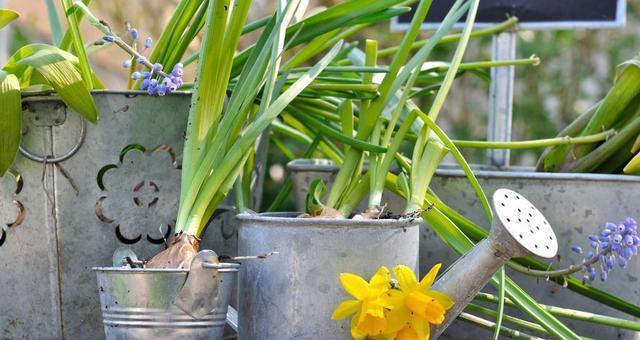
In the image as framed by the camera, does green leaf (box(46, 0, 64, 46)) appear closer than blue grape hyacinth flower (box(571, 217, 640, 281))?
No

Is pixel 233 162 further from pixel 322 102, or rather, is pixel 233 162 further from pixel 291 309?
pixel 322 102

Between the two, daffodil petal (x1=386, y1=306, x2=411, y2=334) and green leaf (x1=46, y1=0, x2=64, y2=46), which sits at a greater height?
green leaf (x1=46, y1=0, x2=64, y2=46)

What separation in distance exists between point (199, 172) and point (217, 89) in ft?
0.31

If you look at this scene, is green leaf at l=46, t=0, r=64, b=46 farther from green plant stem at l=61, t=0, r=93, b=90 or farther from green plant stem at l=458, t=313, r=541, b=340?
green plant stem at l=458, t=313, r=541, b=340

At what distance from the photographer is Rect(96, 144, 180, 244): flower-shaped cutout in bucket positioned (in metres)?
0.95

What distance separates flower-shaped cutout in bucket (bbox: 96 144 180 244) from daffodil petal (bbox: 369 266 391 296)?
0.25 meters

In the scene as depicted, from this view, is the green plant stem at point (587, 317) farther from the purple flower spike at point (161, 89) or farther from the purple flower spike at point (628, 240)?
the purple flower spike at point (161, 89)

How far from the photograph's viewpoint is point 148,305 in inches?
31.8

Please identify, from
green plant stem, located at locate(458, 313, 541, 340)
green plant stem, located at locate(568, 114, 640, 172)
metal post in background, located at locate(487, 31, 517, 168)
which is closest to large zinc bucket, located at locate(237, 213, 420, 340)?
green plant stem, located at locate(458, 313, 541, 340)

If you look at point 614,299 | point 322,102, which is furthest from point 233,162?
point 614,299

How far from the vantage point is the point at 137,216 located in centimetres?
95

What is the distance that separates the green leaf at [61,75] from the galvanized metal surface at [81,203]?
32mm

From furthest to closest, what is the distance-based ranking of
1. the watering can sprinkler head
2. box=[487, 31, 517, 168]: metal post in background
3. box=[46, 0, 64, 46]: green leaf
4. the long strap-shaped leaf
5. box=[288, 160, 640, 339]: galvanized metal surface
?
1. box=[487, 31, 517, 168]: metal post in background
2. box=[46, 0, 64, 46]: green leaf
3. box=[288, 160, 640, 339]: galvanized metal surface
4. the long strap-shaped leaf
5. the watering can sprinkler head

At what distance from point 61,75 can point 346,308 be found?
360 millimetres
